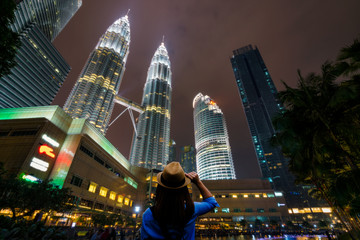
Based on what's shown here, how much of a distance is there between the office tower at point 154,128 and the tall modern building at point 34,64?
68.0m

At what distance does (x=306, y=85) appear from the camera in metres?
9.80

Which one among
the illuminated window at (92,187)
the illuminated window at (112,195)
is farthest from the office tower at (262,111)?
the illuminated window at (92,187)

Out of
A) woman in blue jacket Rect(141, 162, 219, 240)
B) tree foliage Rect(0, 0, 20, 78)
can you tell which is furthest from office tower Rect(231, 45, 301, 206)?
woman in blue jacket Rect(141, 162, 219, 240)

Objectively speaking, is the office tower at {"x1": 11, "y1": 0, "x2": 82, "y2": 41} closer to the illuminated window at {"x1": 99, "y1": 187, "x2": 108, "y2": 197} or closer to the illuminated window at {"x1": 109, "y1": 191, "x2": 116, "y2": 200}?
the illuminated window at {"x1": 99, "y1": 187, "x2": 108, "y2": 197}

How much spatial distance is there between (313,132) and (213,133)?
14841cm

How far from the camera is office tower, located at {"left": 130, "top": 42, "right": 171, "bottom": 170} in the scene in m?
136

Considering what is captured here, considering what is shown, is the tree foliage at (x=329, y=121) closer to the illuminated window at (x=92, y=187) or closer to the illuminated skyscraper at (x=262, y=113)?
the illuminated window at (x=92, y=187)

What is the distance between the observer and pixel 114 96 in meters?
126

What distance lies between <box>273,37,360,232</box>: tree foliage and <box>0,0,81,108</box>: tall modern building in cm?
10340

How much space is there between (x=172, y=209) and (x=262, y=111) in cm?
18288

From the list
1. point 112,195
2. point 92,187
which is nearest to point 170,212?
point 92,187

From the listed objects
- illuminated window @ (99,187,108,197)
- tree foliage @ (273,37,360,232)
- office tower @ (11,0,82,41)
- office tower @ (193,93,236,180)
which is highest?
office tower @ (11,0,82,41)

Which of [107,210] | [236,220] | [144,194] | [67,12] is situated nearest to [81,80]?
[67,12]

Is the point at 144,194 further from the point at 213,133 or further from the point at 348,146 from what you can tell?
the point at 213,133
